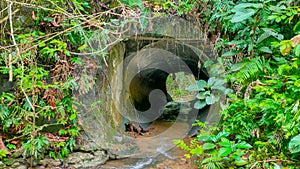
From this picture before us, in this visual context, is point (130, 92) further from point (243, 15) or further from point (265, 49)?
point (243, 15)

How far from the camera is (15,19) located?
300cm

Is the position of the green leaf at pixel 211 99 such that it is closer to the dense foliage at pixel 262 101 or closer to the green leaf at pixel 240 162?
the dense foliage at pixel 262 101

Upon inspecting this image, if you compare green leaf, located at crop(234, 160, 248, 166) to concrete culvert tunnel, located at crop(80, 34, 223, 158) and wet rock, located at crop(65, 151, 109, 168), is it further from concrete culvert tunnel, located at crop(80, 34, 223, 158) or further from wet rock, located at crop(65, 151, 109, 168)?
wet rock, located at crop(65, 151, 109, 168)

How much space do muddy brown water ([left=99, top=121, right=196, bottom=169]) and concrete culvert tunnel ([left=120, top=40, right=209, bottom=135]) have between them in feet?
2.18

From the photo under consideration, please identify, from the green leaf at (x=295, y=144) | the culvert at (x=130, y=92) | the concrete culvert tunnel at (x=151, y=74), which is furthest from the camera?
the concrete culvert tunnel at (x=151, y=74)

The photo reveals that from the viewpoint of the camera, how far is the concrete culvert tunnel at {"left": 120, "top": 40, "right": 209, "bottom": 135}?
4.88 meters

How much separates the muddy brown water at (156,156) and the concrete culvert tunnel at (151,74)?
665mm

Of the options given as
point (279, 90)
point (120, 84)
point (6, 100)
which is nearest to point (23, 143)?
point (6, 100)

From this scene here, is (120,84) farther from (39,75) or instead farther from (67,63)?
(39,75)

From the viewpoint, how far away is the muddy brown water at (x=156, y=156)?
3.31 metres

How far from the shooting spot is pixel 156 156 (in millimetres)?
3799

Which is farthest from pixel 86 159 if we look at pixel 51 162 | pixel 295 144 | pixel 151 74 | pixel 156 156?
pixel 151 74

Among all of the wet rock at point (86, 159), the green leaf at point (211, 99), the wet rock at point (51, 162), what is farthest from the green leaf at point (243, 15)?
the wet rock at point (51, 162)

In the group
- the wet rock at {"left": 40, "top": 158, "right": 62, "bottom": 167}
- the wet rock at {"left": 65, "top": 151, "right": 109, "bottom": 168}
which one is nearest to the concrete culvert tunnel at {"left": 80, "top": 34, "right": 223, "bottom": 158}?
the wet rock at {"left": 65, "top": 151, "right": 109, "bottom": 168}
